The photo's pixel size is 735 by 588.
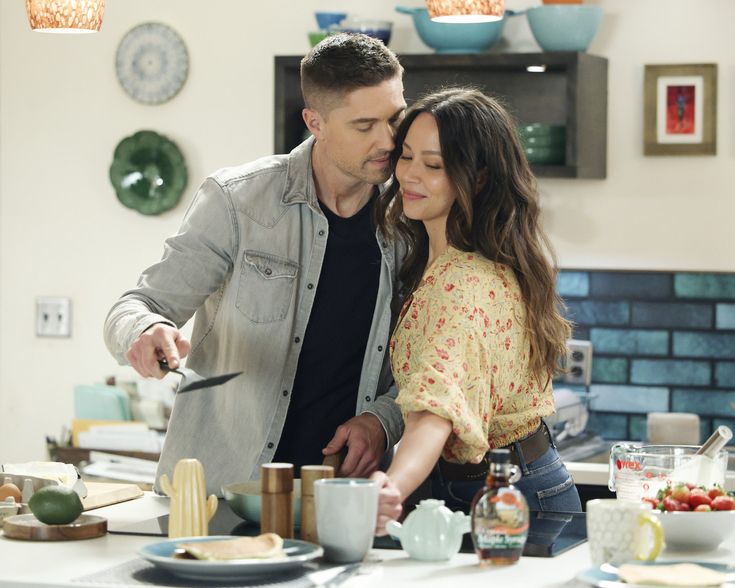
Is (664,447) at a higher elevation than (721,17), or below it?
below

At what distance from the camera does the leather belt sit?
2.36 metres

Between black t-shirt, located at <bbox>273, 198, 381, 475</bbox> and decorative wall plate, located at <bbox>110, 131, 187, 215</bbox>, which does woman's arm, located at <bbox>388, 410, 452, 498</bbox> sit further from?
decorative wall plate, located at <bbox>110, 131, 187, 215</bbox>

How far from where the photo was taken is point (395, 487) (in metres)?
2.00

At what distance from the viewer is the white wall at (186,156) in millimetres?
4648

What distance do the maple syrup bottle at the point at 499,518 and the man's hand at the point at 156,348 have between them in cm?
64

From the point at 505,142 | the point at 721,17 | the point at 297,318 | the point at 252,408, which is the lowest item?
the point at 252,408

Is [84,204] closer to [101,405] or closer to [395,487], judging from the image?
[101,405]

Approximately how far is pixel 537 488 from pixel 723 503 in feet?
1.70

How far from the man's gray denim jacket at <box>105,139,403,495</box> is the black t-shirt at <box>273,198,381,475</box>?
4 centimetres

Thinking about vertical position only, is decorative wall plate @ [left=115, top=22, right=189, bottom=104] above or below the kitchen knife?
above

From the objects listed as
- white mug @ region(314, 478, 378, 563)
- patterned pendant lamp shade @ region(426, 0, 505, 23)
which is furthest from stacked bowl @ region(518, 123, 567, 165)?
white mug @ region(314, 478, 378, 563)

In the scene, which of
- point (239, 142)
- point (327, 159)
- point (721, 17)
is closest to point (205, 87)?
point (239, 142)

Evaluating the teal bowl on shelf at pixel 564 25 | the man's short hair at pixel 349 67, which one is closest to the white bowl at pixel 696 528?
the man's short hair at pixel 349 67

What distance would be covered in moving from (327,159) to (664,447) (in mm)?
1012
